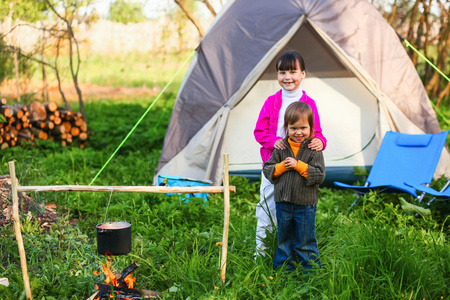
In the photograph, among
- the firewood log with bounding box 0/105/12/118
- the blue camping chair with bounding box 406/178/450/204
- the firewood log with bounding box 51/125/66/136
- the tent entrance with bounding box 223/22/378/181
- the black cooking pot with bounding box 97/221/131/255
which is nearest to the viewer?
the black cooking pot with bounding box 97/221/131/255

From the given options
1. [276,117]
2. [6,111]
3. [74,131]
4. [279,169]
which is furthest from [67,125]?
[279,169]

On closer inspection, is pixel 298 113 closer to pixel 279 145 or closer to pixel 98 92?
pixel 279 145

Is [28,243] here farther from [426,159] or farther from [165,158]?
[426,159]

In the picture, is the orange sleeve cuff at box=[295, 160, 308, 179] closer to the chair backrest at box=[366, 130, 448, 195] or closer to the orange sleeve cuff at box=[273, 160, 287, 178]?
the orange sleeve cuff at box=[273, 160, 287, 178]

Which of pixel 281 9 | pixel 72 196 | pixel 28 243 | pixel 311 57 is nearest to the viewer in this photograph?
pixel 28 243

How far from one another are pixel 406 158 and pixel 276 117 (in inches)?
81.5

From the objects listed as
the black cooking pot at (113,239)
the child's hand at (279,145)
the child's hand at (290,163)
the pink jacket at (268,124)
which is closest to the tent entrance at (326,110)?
the pink jacket at (268,124)

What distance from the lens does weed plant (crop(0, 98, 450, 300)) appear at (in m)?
2.45

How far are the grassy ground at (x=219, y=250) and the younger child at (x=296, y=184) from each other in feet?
0.42

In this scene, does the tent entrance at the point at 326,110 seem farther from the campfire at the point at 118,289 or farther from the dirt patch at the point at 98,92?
the dirt patch at the point at 98,92

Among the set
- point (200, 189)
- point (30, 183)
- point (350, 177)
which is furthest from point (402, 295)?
point (30, 183)

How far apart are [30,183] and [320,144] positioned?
291cm

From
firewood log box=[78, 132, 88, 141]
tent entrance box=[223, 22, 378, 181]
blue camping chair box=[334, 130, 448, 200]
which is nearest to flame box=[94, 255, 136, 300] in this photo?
blue camping chair box=[334, 130, 448, 200]

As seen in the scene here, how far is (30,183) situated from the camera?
4375 millimetres
